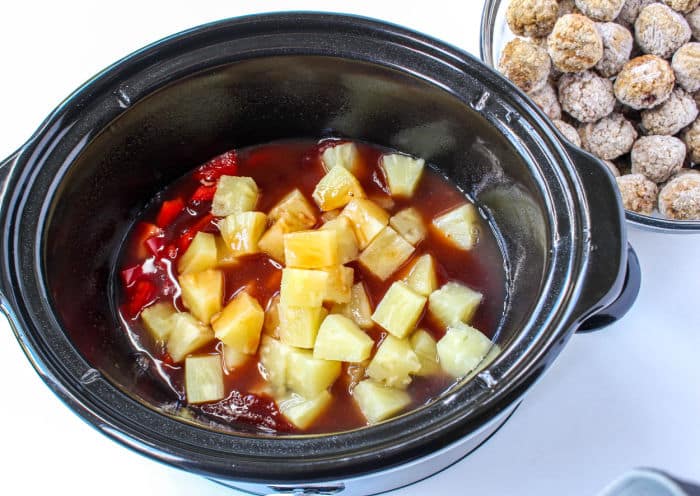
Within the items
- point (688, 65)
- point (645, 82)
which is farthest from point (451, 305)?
point (688, 65)

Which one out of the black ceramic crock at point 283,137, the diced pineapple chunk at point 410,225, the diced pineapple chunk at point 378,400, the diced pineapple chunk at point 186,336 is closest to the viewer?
the black ceramic crock at point 283,137

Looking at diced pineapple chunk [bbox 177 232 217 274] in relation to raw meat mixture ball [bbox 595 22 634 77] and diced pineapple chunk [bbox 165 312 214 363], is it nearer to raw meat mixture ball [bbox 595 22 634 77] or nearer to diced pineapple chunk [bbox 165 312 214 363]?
diced pineapple chunk [bbox 165 312 214 363]

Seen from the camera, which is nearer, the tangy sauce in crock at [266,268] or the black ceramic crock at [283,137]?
the black ceramic crock at [283,137]

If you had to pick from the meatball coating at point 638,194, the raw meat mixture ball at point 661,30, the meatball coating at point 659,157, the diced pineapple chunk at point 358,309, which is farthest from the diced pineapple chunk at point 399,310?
the raw meat mixture ball at point 661,30

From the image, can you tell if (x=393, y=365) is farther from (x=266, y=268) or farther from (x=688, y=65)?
(x=688, y=65)

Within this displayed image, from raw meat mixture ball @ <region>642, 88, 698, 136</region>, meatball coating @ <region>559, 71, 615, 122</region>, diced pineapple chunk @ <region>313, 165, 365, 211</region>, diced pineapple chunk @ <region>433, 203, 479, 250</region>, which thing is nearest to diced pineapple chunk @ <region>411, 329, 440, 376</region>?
diced pineapple chunk @ <region>433, 203, 479, 250</region>

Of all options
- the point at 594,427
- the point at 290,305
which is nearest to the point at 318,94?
the point at 290,305

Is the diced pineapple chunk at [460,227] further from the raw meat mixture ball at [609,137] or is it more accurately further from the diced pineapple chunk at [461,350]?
the raw meat mixture ball at [609,137]
